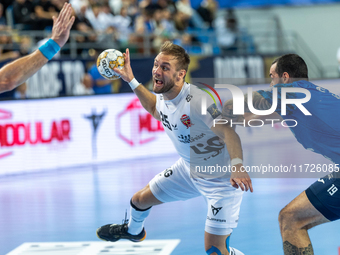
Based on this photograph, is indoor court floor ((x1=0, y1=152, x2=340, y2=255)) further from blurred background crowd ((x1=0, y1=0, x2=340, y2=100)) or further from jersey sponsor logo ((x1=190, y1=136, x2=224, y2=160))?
blurred background crowd ((x1=0, y1=0, x2=340, y2=100))

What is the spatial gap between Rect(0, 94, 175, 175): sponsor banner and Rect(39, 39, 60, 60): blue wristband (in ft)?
19.7

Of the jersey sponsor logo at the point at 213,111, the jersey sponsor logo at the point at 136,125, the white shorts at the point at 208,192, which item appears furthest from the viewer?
the jersey sponsor logo at the point at 136,125

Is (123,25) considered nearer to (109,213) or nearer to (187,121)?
(109,213)

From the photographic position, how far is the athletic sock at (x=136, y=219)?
16.3 ft

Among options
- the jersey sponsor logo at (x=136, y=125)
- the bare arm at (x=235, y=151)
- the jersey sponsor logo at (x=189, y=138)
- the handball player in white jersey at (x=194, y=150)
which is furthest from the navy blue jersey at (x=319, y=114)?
the jersey sponsor logo at (x=136, y=125)

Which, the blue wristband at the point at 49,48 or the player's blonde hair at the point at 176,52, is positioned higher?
the blue wristband at the point at 49,48

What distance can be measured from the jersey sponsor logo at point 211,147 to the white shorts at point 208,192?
0.23m

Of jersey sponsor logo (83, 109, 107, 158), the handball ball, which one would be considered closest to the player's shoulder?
the handball ball

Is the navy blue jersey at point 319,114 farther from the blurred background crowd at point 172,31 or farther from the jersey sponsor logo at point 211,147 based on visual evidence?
the blurred background crowd at point 172,31

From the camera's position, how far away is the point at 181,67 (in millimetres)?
4504

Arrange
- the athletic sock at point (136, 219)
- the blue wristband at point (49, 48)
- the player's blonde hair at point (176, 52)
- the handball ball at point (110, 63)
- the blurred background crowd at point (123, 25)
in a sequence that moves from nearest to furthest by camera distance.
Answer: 1. the blue wristband at point (49, 48)
2. the player's blonde hair at point (176, 52)
3. the handball ball at point (110, 63)
4. the athletic sock at point (136, 219)
5. the blurred background crowd at point (123, 25)

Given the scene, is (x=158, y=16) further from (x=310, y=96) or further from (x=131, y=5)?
(x=310, y=96)

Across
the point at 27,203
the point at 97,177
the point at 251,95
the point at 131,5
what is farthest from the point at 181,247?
the point at 131,5

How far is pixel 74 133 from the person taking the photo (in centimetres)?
1005
